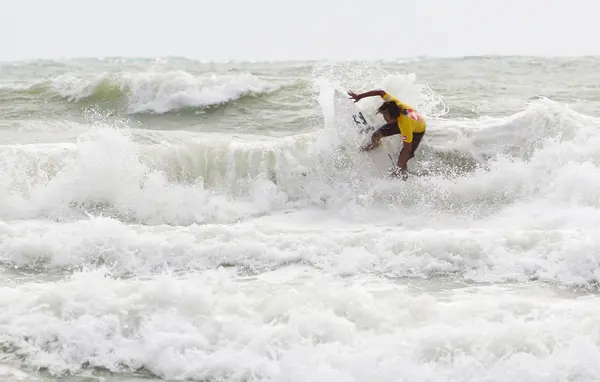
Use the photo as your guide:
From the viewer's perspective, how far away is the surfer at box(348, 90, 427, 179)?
920 centimetres

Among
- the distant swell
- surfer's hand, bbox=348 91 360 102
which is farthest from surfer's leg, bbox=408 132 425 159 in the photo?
the distant swell

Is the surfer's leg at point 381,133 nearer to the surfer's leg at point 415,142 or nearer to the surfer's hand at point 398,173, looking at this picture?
the surfer's leg at point 415,142

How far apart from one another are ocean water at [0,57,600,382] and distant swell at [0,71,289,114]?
1.37 meters

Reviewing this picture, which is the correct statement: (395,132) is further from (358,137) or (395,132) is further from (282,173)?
(282,173)

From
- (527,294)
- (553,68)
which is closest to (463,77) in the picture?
(553,68)

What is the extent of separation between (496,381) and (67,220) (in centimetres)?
536

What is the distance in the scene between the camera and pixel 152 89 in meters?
14.8

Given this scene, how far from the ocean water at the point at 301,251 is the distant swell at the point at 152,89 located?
137cm

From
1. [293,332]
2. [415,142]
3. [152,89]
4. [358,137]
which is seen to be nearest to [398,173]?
[415,142]

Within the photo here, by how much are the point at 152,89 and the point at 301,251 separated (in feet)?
29.2

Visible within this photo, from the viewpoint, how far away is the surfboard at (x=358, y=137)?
938 cm

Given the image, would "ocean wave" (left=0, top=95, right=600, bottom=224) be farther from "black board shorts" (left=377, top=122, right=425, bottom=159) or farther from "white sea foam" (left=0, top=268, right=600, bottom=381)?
"white sea foam" (left=0, top=268, right=600, bottom=381)

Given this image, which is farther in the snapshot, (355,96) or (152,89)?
(152,89)

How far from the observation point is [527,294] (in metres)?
5.87
